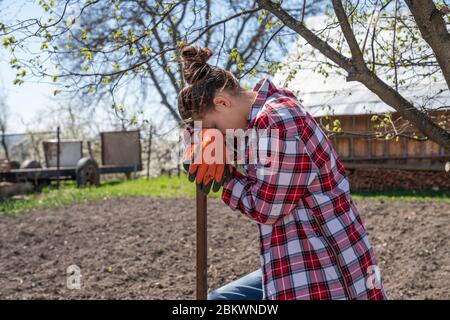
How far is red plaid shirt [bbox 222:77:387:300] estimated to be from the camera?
1641 millimetres

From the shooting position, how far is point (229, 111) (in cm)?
183

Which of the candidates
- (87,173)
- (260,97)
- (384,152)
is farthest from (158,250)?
(87,173)

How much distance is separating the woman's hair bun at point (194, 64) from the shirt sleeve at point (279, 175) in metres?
0.33

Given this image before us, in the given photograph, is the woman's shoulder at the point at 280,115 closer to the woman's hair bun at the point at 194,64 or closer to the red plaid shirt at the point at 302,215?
the red plaid shirt at the point at 302,215

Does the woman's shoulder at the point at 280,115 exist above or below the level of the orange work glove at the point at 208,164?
above

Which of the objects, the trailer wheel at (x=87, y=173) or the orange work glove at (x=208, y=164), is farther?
the trailer wheel at (x=87, y=173)

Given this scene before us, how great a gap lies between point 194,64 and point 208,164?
35cm

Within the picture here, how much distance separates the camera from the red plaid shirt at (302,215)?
5.38ft

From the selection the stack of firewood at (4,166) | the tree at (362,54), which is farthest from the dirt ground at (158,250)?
the stack of firewood at (4,166)

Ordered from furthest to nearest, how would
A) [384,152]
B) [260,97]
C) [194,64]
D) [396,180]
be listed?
[396,180]
[384,152]
[194,64]
[260,97]

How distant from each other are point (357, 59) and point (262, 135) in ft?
3.69

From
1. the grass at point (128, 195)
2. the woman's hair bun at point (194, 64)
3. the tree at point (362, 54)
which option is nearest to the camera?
the woman's hair bun at point (194, 64)

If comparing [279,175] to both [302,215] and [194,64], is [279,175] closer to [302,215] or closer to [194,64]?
[302,215]
